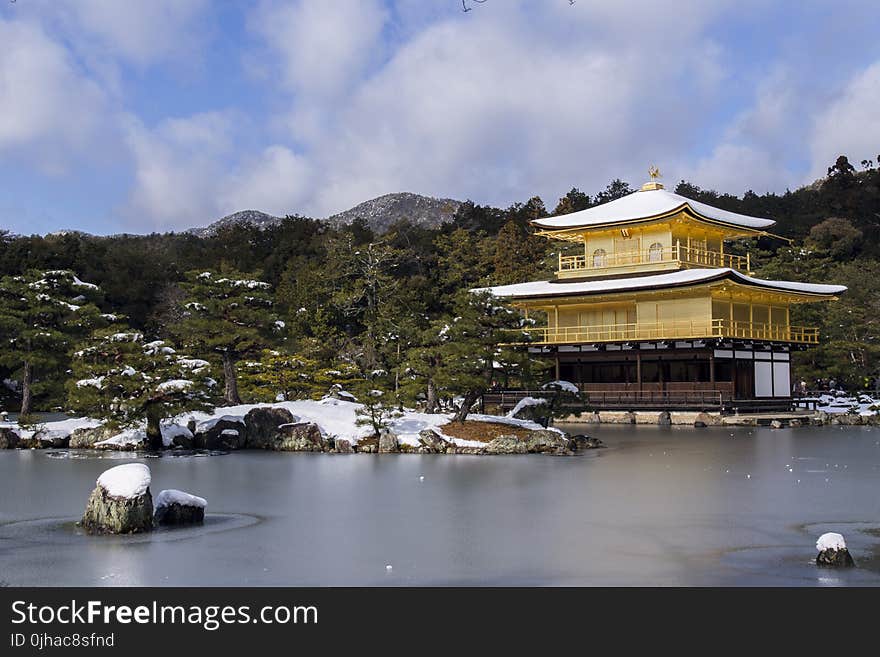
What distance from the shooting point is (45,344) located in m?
29.8

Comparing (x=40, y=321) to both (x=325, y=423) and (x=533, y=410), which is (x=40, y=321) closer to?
(x=325, y=423)

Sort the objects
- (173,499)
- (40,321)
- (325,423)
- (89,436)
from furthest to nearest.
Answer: (40,321) < (89,436) < (325,423) < (173,499)

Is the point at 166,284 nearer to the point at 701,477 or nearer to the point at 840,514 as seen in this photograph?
the point at 701,477

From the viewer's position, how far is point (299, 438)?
23.7 m

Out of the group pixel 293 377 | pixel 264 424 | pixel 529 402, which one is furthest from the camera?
pixel 293 377

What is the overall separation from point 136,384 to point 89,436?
9.83 ft

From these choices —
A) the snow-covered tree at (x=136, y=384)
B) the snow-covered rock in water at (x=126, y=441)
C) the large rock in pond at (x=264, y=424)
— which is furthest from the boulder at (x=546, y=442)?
the snow-covered rock in water at (x=126, y=441)

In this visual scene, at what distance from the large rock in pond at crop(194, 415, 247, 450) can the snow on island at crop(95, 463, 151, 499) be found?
12205mm

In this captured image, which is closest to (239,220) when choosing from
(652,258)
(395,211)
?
(395,211)

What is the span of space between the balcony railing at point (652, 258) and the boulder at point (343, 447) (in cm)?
2113

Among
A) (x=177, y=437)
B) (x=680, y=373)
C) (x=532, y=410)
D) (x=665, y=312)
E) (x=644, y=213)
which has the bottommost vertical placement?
(x=177, y=437)

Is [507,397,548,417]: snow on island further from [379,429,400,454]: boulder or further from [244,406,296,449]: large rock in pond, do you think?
[244,406,296,449]: large rock in pond

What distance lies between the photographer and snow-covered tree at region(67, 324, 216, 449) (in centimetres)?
2230
